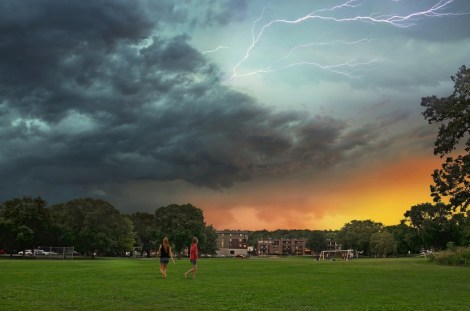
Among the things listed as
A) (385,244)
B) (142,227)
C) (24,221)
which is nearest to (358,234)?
(385,244)

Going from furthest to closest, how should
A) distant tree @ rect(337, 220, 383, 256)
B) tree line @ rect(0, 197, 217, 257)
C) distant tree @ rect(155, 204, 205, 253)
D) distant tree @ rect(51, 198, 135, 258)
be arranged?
distant tree @ rect(337, 220, 383, 256) < distant tree @ rect(155, 204, 205, 253) < distant tree @ rect(51, 198, 135, 258) < tree line @ rect(0, 197, 217, 257)

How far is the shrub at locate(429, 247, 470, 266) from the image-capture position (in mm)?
55478

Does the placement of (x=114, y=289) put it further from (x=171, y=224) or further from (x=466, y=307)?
(x=171, y=224)

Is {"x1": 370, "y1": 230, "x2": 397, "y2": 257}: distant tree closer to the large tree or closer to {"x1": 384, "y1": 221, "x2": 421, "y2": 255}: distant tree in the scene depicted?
{"x1": 384, "y1": 221, "x2": 421, "y2": 255}: distant tree

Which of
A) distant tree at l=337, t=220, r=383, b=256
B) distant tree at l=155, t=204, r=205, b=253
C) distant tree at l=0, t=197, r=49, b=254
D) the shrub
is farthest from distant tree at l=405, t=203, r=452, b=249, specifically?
distant tree at l=0, t=197, r=49, b=254

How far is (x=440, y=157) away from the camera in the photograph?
47375 millimetres

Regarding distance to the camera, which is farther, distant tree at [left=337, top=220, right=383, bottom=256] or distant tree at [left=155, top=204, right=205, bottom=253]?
distant tree at [left=337, top=220, right=383, bottom=256]

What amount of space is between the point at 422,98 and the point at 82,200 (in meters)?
88.7

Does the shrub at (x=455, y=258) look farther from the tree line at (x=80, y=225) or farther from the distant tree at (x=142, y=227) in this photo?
the distant tree at (x=142, y=227)

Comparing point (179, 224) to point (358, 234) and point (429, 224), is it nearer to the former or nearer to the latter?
point (429, 224)

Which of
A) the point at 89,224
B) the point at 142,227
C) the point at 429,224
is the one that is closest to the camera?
the point at 89,224

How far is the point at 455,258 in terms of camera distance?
5694 cm

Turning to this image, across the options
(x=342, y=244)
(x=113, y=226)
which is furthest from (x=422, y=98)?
(x=342, y=244)

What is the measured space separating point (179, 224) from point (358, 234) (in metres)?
90.8
